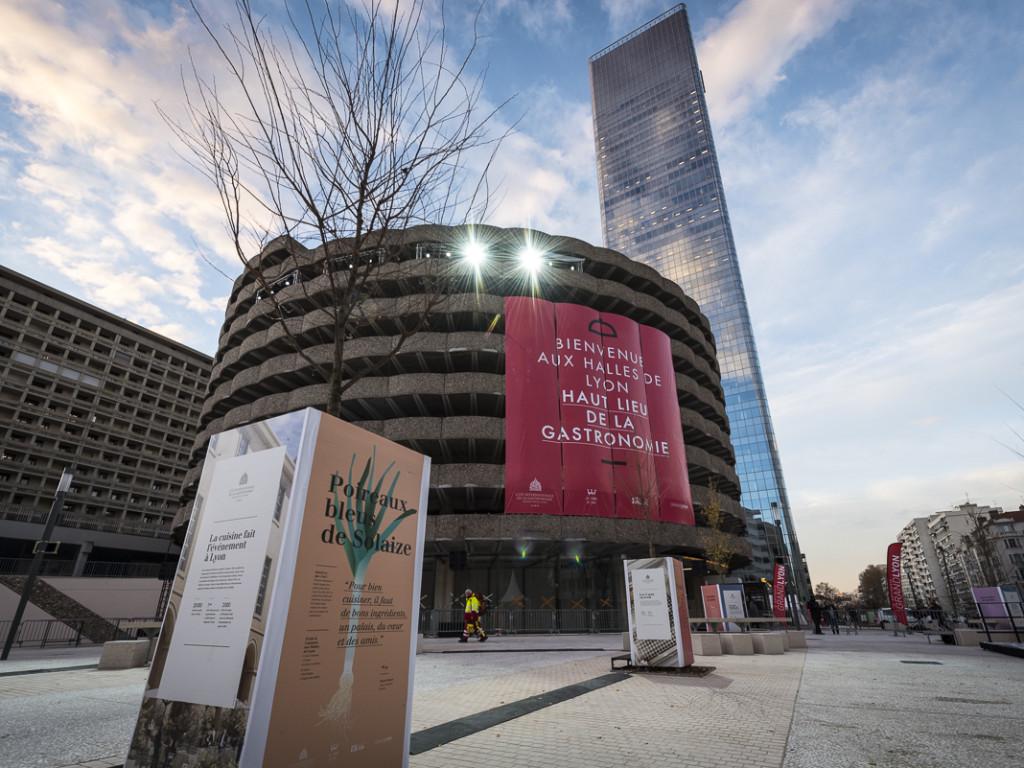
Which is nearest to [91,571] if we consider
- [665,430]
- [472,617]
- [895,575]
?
[472,617]

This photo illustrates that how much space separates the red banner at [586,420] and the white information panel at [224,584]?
2374cm

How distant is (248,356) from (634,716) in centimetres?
3700

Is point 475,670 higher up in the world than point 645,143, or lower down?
lower down

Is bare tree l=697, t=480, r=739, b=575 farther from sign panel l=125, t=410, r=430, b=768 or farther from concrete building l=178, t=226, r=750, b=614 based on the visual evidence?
sign panel l=125, t=410, r=430, b=768

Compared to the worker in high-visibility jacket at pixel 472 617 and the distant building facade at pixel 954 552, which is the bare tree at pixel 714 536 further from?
the distant building facade at pixel 954 552

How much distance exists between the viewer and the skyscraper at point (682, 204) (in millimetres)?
82750

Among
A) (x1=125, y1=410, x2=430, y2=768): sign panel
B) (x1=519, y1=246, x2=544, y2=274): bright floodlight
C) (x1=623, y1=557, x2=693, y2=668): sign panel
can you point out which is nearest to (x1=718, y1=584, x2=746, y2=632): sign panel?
(x1=623, y1=557, x2=693, y2=668): sign panel

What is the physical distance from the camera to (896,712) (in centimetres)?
582

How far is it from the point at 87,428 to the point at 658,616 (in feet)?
218

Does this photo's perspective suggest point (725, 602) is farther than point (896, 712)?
Yes

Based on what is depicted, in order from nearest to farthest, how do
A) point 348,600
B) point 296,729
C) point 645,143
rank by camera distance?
point 296,729 → point 348,600 → point 645,143

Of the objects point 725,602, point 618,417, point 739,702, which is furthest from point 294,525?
point 618,417

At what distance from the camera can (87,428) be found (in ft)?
179

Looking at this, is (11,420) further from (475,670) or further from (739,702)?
(739,702)
